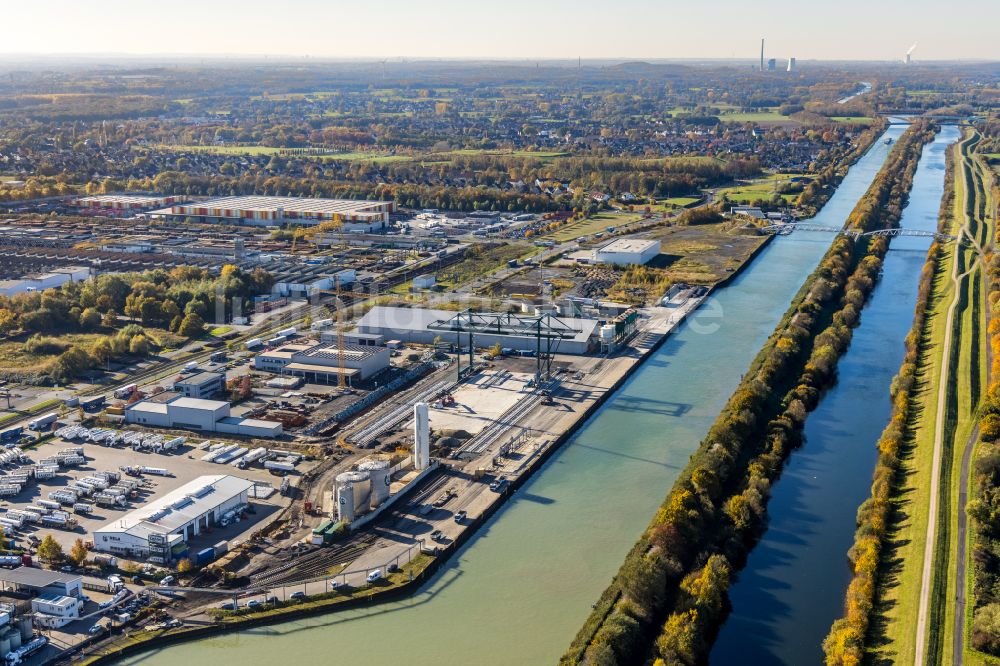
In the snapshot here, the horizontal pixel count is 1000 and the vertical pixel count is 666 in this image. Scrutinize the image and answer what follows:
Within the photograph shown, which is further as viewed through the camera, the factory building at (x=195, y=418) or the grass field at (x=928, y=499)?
the factory building at (x=195, y=418)

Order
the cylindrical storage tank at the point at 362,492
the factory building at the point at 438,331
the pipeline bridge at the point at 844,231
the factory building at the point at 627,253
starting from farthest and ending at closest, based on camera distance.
Answer: the pipeline bridge at the point at 844,231, the factory building at the point at 627,253, the factory building at the point at 438,331, the cylindrical storage tank at the point at 362,492

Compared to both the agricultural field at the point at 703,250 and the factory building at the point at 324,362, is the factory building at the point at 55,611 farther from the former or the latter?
the agricultural field at the point at 703,250

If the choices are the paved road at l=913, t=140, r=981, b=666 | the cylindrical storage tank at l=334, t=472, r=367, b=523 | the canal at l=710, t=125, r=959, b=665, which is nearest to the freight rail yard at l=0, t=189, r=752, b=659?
the cylindrical storage tank at l=334, t=472, r=367, b=523

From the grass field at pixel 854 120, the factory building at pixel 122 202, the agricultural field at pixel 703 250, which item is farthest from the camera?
the grass field at pixel 854 120

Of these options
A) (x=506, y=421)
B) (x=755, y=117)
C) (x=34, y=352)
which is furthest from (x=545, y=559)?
(x=755, y=117)

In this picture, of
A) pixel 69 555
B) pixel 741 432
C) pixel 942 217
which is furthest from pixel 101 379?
pixel 942 217

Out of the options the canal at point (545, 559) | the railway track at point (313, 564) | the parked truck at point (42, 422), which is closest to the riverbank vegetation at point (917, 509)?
the canal at point (545, 559)
